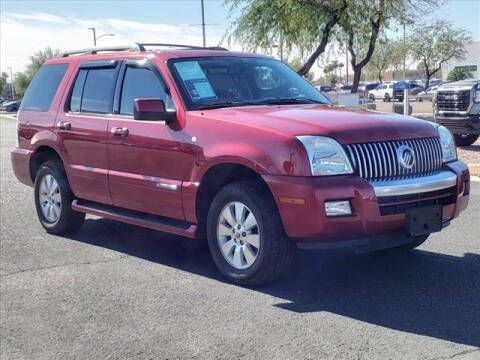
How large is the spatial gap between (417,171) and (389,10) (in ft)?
69.1

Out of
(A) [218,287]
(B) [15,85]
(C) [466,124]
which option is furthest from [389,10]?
(B) [15,85]

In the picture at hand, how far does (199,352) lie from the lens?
389 centimetres

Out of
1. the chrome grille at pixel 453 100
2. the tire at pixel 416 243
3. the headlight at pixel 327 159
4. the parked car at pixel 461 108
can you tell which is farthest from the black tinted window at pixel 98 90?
the chrome grille at pixel 453 100

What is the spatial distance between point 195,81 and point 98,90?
1.31 metres

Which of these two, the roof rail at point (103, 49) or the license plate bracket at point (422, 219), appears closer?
the license plate bracket at point (422, 219)

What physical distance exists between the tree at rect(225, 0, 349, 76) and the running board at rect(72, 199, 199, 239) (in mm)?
18345

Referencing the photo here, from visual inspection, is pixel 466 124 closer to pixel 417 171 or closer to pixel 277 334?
pixel 417 171

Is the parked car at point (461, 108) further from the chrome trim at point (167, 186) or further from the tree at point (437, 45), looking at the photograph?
the tree at point (437, 45)

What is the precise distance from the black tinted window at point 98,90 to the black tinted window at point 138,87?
23 cm

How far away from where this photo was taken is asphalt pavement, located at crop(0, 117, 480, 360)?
394cm

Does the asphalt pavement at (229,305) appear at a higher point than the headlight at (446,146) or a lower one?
lower

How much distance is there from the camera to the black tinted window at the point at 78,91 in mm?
6812

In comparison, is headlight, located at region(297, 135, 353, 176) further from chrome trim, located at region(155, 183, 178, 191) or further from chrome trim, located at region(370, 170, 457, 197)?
chrome trim, located at region(155, 183, 178, 191)

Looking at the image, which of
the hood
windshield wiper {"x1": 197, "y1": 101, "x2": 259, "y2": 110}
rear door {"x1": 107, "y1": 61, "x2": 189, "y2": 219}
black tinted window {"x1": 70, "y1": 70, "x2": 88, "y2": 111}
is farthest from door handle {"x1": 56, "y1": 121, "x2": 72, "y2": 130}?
the hood
